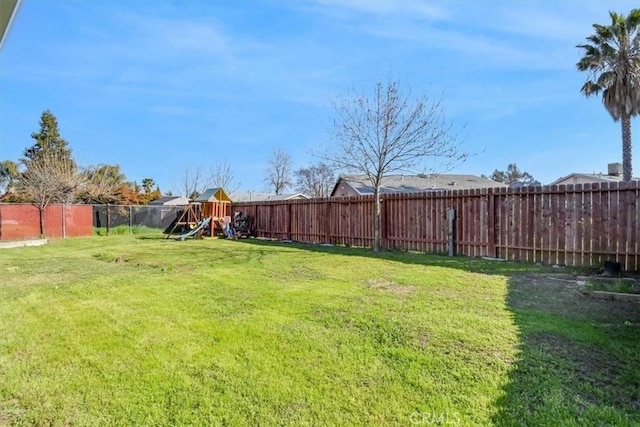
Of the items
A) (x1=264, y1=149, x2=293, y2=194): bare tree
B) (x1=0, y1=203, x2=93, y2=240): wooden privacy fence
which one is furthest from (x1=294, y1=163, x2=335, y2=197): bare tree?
(x1=0, y1=203, x2=93, y2=240): wooden privacy fence

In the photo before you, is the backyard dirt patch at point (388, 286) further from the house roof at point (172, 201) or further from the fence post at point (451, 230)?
the house roof at point (172, 201)

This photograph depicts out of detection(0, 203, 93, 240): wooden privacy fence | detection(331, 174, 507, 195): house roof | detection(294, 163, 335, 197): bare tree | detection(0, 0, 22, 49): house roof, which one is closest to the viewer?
detection(0, 0, 22, 49): house roof

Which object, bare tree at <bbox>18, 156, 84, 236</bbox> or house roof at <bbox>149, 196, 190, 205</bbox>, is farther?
house roof at <bbox>149, 196, 190, 205</bbox>

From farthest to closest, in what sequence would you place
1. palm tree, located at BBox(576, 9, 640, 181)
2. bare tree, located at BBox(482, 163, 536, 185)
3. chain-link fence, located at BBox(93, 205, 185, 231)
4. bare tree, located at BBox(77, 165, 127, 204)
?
1. bare tree, located at BBox(482, 163, 536, 185)
2. bare tree, located at BBox(77, 165, 127, 204)
3. chain-link fence, located at BBox(93, 205, 185, 231)
4. palm tree, located at BBox(576, 9, 640, 181)

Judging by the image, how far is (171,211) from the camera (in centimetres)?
2027

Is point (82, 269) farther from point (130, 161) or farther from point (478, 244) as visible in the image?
point (130, 161)

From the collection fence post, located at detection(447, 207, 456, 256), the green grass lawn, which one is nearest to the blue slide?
the green grass lawn

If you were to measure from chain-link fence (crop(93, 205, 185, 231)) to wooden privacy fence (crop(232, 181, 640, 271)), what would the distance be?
11460 mm

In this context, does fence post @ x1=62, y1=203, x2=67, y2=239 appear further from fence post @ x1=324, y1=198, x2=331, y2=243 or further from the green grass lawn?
the green grass lawn

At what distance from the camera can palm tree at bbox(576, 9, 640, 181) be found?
1277 centimetres

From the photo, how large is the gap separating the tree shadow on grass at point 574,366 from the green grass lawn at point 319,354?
1cm

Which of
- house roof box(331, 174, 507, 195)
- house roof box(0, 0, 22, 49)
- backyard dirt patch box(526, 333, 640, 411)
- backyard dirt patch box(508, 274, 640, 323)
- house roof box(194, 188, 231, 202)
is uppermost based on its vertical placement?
house roof box(331, 174, 507, 195)
